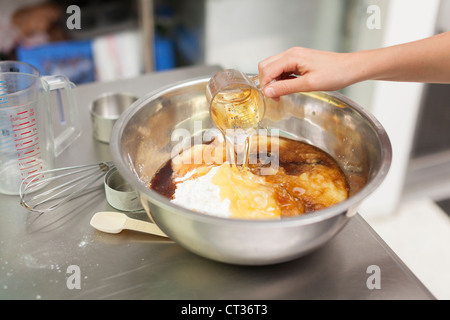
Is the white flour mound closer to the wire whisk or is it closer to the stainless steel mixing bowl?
the stainless steel mixing bowl

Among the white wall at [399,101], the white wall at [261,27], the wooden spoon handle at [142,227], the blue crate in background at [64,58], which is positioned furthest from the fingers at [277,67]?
the blue crate in background at [64,58]

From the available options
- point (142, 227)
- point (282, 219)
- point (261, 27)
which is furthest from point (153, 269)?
point (261, 27)

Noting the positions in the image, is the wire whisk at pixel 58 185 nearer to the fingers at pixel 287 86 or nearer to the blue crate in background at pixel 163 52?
the fingers at pixel 287 86

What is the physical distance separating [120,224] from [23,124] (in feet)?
0.98

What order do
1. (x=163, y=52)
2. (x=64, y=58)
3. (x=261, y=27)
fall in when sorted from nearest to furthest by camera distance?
(x=64, y=58) → (x=261, y=27) → (x=163, y=52)

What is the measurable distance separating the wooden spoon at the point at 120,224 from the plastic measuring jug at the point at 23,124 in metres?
0.20

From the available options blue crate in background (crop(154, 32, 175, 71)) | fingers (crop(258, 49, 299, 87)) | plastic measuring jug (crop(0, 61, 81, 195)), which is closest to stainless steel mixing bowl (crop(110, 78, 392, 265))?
fingers (crop(258, 49, 299, 87))

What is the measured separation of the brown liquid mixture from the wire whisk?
0.16 m

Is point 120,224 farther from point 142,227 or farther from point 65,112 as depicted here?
point 65,112

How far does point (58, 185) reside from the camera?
98cm

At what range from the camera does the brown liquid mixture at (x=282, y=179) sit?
2.68ft

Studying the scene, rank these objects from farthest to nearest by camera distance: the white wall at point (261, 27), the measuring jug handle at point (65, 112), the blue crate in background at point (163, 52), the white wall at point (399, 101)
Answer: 1. the blue crate in background at point (163, 52)
2. the white wall at point (261, 27)
3. the white wall at point (399, 101)
4. the measuring jug handle at point (65, 112)
